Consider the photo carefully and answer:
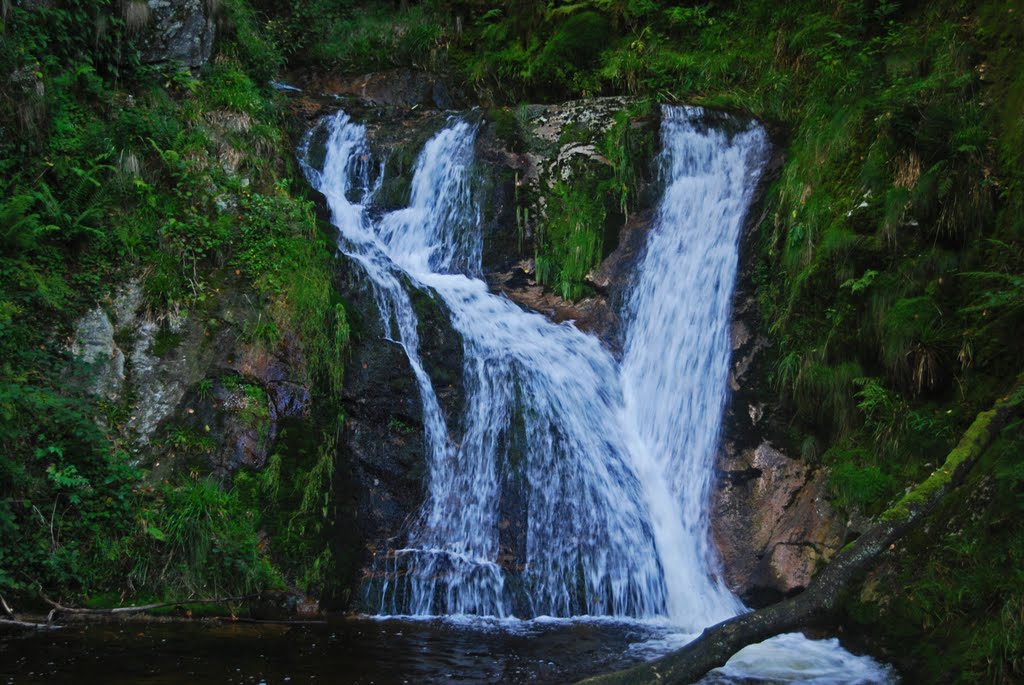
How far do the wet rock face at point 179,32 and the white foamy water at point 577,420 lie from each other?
2380mm

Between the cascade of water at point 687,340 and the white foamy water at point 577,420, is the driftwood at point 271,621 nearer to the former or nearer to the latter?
the white foamy water at point 577,420

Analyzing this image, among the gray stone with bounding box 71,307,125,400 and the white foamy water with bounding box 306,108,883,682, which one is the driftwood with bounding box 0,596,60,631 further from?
the white foamy water with bounding box 306,108,883,682

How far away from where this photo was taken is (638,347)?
8898mm

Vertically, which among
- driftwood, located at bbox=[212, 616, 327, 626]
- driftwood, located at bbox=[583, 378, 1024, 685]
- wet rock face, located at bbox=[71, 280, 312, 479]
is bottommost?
driftwood, located at bbox=[212, 616, 327, 626]

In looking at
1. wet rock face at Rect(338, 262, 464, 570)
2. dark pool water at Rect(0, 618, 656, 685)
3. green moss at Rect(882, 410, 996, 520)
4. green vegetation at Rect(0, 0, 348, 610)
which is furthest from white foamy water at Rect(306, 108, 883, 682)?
green moss at Rect(882, 410, 996, 520)

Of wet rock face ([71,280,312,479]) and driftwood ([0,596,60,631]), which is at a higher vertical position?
wet rock face ([71,280,312,479])

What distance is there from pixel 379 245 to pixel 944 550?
724 cm

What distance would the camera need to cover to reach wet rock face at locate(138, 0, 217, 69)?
9.64 meters

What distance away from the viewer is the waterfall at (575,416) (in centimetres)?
714

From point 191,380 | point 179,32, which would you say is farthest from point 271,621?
point 179,32

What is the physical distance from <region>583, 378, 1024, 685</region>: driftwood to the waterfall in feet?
8.77

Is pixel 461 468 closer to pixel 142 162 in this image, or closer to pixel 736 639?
pixel 736 639

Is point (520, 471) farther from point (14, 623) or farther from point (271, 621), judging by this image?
point (14, 623)

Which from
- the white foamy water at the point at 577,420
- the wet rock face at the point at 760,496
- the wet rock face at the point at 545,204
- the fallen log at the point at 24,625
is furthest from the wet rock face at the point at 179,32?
the wet rock face at the point at 760,496
